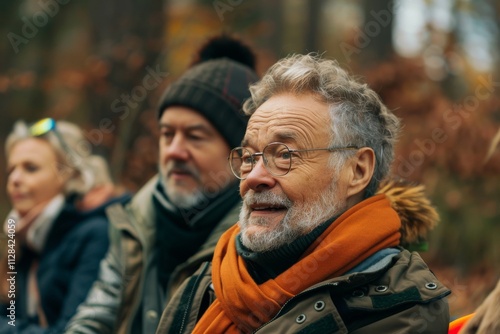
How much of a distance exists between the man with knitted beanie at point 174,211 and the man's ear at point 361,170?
103 cm

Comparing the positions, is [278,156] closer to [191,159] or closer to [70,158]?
[191,159]

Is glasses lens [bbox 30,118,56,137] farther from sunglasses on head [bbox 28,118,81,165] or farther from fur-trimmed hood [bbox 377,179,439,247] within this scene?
fur-trimmed hood [bbox 377,179,439,247]

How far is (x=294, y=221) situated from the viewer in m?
3.52

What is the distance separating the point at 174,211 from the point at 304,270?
1.50 m

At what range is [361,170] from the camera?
3686 mm

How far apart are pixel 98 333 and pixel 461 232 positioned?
3.96 meters

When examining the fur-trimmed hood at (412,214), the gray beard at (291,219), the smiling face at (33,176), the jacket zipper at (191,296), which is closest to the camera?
the gray beard at (291,219)

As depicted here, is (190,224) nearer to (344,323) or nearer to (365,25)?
(344,323)

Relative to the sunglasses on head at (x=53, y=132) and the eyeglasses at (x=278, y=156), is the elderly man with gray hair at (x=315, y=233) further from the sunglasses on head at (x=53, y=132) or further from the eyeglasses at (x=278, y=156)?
the sunglasses on head at (x=53, y=132)

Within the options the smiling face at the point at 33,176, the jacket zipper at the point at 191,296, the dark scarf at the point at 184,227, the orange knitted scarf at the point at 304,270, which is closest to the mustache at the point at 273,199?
the orange knitted scarf at the point at 304,270

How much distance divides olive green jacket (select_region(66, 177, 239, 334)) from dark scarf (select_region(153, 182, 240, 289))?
0.05 m

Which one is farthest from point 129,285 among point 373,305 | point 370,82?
point 370,82

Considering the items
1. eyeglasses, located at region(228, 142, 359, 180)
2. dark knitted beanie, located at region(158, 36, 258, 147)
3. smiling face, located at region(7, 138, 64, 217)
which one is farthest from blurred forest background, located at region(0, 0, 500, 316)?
smiling face, located at region(7, 138, 64, 217)

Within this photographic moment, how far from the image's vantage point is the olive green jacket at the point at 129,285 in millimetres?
4570
